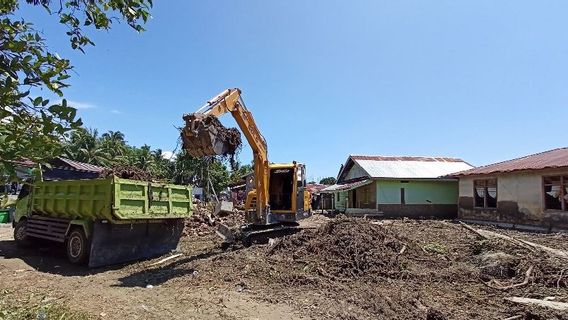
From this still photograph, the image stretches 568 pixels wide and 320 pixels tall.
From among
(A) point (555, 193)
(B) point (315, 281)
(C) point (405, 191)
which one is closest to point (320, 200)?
(C) point (405, 191)

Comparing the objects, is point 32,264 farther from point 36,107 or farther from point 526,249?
point 526,249

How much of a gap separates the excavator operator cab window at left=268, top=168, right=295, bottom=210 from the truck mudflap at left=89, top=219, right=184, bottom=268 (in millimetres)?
3044

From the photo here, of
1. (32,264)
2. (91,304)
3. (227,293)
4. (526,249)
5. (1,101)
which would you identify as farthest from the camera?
(32,264)

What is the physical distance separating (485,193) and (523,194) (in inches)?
140

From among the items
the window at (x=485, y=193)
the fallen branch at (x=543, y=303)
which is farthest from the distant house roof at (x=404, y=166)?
the fallen branch at (x=543, y=303)

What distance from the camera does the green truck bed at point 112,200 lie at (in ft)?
33.0

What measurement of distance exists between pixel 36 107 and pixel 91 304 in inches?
227

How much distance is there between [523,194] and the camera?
21.2 m

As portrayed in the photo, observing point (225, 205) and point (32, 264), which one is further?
point (225, 205)

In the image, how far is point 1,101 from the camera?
2361 mm

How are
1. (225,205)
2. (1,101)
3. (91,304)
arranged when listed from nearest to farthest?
A: (1,101) < (91,304) < (225,205)

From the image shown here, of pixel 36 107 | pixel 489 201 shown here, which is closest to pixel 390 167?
pixel 489 201

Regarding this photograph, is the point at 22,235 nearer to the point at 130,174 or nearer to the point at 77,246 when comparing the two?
the point at 77,246

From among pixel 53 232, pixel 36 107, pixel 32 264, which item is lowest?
pixel 32 264
